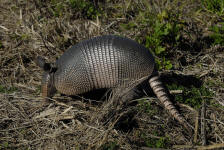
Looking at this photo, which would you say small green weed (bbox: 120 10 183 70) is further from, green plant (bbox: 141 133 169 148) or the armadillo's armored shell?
green plant (bbox: 141 133 169 148)

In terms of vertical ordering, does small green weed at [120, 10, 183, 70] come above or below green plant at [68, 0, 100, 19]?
below

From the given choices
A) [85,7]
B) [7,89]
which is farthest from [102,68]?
[85,7]

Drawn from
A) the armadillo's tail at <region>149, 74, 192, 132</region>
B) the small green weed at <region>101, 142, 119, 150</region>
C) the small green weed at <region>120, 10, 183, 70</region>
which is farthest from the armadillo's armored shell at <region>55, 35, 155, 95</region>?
the small green weed at <region>101, 142, 119, 150</region>

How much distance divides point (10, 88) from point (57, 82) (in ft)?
4.48

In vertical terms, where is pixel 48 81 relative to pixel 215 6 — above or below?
below

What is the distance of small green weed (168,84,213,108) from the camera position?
440 centimetres

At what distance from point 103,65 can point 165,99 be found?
114 cm

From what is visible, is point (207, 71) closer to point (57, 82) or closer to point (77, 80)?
point (77, 80)

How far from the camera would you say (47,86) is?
4.52 m

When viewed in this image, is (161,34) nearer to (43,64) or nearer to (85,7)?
(43,64)

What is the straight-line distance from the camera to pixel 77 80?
175 inches

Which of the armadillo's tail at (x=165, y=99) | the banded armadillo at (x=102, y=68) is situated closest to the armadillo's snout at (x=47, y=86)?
the banded armadillo at (x=102, y=68)

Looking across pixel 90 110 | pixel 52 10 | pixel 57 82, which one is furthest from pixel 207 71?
pixel 52 10

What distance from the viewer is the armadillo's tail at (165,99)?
3815 millimetres
